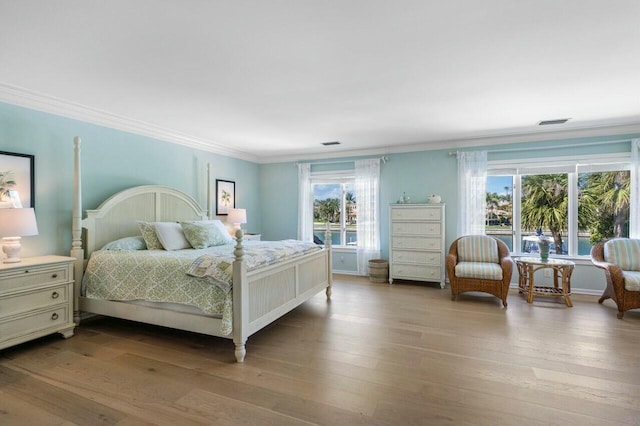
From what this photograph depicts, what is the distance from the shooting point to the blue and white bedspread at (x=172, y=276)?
273 cm

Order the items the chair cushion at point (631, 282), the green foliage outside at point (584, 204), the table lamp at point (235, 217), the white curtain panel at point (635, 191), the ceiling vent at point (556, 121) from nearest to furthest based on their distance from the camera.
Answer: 1. the chair cushion at point (631, 282)
2. the ceiling vent at point (556, 121)
3. the white curtain panel at point (635, 191)
4. the green foliage outside at point (584, 204)
5. the table lamp at point (235, 217)

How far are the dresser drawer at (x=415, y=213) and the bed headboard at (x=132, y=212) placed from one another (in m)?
3.27

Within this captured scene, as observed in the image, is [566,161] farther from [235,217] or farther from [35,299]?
[35,299]

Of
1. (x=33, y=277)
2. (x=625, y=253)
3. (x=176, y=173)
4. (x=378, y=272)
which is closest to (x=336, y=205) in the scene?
(x=378, y=272)

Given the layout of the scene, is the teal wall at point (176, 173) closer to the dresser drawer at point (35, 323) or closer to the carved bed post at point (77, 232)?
the carved bed post at point (77, 232)

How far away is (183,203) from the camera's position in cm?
479

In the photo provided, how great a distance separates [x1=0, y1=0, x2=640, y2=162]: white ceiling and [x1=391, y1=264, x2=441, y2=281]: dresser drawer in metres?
2.29

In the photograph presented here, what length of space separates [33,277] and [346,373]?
Answer: 9.50ft

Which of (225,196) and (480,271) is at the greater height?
(225,196)

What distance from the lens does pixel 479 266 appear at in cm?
438

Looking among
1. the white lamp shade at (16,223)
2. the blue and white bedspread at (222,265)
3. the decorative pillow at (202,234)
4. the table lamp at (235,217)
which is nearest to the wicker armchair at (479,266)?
the blue and white bedspread at (222,265)

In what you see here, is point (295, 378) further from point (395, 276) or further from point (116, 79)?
point (395, 276)

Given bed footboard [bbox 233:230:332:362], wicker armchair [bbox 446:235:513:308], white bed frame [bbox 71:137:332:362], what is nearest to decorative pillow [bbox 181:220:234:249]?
white bed frame [bbox 71:137:332:362]

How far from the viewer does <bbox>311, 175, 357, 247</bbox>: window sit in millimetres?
6324
